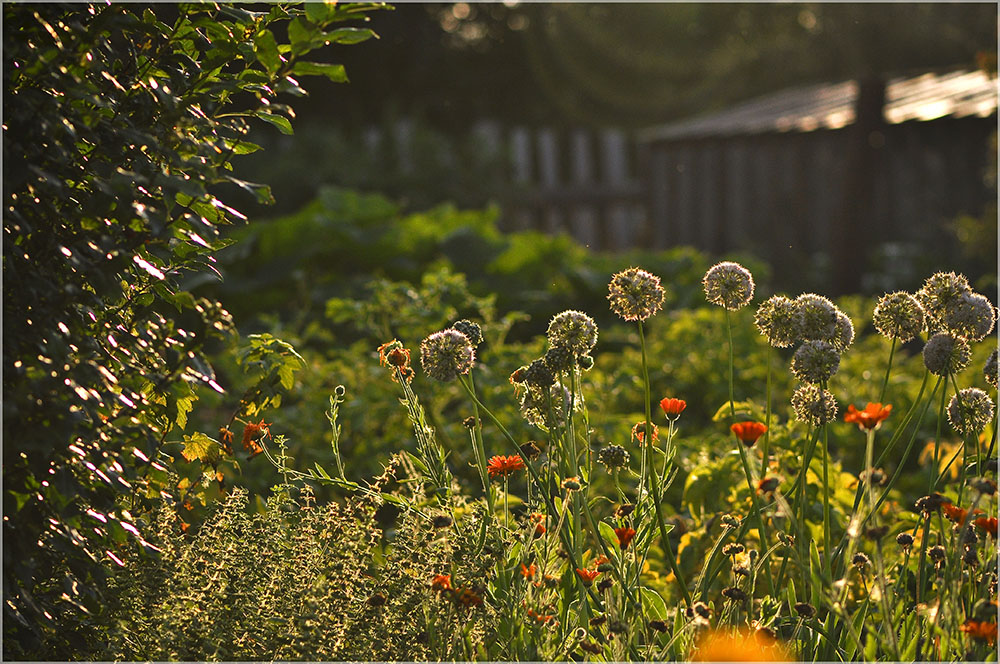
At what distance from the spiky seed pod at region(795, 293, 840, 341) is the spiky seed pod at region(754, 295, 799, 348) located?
0.03ft

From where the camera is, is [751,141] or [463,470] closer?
[463,470]

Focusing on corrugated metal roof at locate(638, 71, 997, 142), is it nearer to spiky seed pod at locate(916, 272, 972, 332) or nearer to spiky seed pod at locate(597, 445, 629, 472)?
spiky seed pod at locate(916, 272, 972, 332)

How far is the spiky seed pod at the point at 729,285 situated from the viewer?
184 centimetres

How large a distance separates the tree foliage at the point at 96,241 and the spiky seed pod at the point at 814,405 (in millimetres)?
968

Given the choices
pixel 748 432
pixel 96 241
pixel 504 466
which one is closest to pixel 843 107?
pixel 504 466

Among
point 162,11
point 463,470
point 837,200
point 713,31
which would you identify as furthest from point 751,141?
point 713,31

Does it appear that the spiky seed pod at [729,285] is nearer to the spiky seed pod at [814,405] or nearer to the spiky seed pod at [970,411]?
the spiky seed pod at [814,405]

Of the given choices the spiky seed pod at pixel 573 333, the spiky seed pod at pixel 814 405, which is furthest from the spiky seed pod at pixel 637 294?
the spiky seed pod at pixel 814 405

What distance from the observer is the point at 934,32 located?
22.4 meters

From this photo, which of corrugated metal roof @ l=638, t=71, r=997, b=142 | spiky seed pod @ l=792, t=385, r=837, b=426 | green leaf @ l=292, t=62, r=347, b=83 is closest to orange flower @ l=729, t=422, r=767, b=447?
spiky seed pod @ l=792, t=385, r=837, b=426

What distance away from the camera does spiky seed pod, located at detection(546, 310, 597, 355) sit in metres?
1.75

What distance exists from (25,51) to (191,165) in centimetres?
33

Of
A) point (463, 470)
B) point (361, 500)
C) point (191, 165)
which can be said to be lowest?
point (463, 470)

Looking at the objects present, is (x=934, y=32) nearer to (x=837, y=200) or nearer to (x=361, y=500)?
(x=837, y=200)
